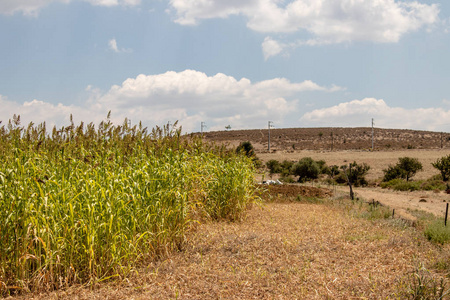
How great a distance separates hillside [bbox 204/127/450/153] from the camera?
6412 centimetres

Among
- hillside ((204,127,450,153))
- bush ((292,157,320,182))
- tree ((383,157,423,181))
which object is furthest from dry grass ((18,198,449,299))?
hillside ((204,127,450,153))

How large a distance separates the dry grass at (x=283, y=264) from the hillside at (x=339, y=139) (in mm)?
55110

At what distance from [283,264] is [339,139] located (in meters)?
71.1

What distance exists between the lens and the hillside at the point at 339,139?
6412 centimetres

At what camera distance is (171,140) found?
25.5ft

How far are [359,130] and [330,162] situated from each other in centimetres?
4596

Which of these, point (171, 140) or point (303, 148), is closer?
point (171, 140)

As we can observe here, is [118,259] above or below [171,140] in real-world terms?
below

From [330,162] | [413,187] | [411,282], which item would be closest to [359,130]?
[330,162]

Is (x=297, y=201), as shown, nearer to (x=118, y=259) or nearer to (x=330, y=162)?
(x=118, y=259)

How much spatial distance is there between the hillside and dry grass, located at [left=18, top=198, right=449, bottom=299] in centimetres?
5511

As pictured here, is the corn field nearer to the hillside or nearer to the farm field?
the farm field

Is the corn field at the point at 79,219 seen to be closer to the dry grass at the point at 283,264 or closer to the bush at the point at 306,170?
the dry grass at the point at 283,264

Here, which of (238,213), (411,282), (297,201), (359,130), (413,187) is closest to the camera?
(411,282)
